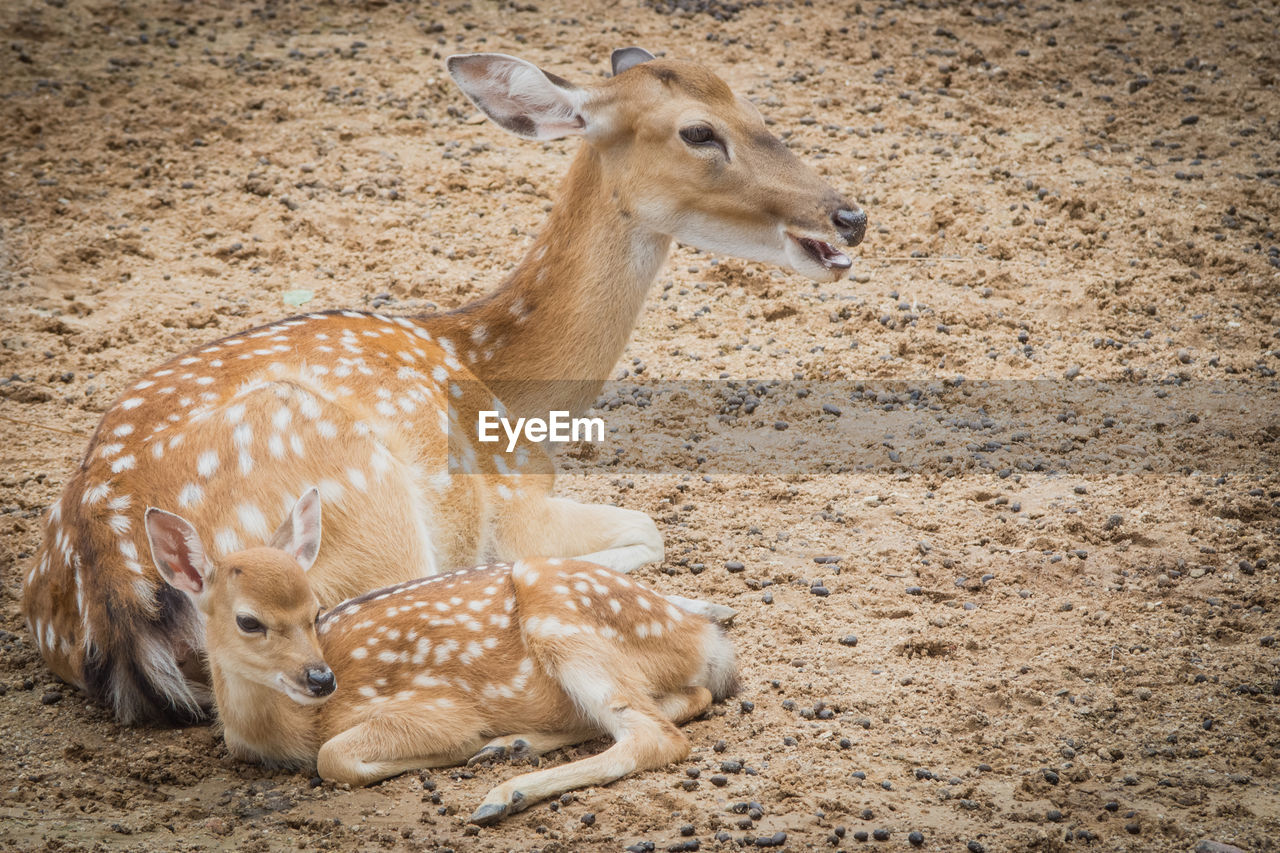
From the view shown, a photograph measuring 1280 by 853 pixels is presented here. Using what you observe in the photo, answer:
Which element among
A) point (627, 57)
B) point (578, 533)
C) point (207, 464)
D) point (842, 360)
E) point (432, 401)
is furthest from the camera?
point (842, 360)

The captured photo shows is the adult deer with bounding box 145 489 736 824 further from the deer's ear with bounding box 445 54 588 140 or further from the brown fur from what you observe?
the deer's ear with bounding box 445 54 588 140

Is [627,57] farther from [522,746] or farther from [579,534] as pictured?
[522,746]

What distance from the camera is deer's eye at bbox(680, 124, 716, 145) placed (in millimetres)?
4684

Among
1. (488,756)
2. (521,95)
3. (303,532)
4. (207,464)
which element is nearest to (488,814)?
(488,756)

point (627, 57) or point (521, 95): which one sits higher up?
point (627, 57)

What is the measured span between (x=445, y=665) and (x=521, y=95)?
82.0 inches

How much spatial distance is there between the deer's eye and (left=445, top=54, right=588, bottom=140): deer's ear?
1.17 ft

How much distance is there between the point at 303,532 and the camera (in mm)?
3670

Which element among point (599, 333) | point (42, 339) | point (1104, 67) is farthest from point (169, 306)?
point (1104, 67)

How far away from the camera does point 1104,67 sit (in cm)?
889

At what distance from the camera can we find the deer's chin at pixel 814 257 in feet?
15.3

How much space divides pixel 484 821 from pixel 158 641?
3.61ft

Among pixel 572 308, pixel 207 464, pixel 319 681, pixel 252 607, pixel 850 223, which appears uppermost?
pixel 850 223

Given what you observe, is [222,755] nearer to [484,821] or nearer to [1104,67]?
[484,821]
